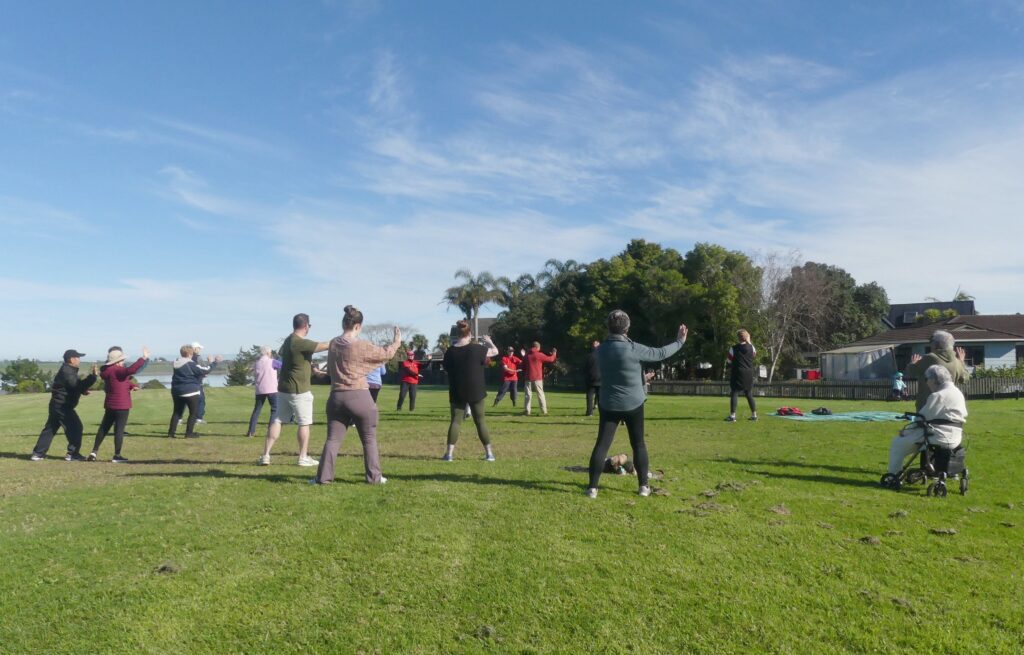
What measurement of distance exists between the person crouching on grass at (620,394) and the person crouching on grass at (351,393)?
8.18ft

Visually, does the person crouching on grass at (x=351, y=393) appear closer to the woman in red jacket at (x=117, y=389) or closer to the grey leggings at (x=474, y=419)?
the grey leggings at (x=474, y=419)

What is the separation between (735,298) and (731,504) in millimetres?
41783

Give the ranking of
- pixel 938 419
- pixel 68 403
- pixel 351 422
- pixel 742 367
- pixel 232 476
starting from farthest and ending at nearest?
pixel 742 367, pixel 68 403, pixel 232 476, pixel 938 419, pixel 351 422

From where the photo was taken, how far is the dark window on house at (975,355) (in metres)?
44.6

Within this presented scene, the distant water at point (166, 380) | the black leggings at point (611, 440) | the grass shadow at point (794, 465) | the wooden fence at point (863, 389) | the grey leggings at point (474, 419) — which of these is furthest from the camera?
the wooden fence at point (863, 389)

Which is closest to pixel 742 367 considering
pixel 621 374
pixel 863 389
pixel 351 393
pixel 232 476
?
pixel 621 374

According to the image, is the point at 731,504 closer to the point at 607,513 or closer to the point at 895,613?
the point at 607,513

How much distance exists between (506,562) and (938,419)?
6.10 metres

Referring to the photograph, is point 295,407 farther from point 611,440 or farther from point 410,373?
point 410,373

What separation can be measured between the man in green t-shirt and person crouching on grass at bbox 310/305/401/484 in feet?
3.96

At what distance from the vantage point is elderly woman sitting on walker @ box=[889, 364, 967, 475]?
330 inches

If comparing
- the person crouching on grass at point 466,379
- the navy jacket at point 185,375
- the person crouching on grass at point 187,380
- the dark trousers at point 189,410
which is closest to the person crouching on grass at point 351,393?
the person crouching on grass at point 466,379

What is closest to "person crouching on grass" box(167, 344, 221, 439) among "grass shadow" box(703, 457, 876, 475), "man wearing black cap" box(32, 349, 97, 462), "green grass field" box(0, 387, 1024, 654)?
"man wearing black cap" box(32, 349, 97, 462)

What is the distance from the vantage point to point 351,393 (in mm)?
8242
